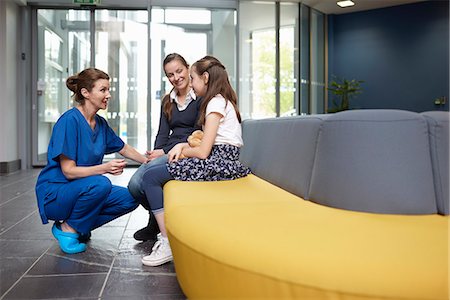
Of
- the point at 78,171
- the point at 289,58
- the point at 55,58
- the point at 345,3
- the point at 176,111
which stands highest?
the point at 345,3

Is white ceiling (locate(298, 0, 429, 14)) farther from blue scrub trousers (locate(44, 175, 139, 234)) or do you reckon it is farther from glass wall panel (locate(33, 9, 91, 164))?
blue scrub trousers (locate(44, 175, 139, 234))

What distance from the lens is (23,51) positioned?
676 centimetres

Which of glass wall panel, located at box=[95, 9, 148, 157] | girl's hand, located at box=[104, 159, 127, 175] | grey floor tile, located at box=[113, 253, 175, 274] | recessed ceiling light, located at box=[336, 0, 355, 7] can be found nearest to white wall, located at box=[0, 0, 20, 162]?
glass wall panel, located at box=[95, 9, 148, 157]

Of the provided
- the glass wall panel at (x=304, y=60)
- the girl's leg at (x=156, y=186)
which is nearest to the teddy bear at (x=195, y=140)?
the girl's leg at (x=156, y=186)

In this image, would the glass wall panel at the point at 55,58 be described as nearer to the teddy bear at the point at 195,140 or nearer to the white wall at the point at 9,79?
the white wall at the point at 9,79

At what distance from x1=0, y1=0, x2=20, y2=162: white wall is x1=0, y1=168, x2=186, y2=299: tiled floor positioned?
360 centimetres

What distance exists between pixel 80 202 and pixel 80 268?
0.37 meters

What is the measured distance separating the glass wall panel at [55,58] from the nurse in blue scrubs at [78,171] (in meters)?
5.05

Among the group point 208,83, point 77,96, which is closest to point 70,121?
point 77,96

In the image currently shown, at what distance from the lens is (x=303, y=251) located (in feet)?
3.29

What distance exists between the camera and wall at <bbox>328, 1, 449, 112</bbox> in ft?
24.9

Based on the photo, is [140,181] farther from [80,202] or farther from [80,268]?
[80,268]

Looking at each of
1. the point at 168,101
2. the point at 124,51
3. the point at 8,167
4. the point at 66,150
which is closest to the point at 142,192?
the point at 66,150

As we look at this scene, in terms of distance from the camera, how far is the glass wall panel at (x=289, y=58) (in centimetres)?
759
